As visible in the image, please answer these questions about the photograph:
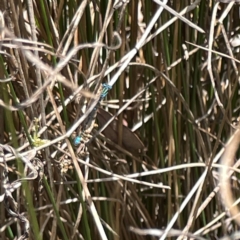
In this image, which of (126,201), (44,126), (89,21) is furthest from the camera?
(126,201)

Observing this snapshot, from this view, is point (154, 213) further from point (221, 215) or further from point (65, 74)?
point (65, 74)

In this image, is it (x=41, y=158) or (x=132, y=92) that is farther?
(x=132, y=92)

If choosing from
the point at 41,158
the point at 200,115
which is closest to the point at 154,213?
the point at 200,115

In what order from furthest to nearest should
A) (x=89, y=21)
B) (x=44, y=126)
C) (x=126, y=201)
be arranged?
(x=126, y=201) < (x=89, y=21) < (x=44, y=126)

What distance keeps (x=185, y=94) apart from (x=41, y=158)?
243mm

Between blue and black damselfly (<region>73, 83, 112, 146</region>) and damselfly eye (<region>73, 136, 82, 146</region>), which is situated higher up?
blue and black damselfly (<region>73, 83, 112, 146</region>)

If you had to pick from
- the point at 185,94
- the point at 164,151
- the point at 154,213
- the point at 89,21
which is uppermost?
the point at 89,21

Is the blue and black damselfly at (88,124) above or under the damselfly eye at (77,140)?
above

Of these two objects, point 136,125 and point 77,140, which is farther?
point 136,125

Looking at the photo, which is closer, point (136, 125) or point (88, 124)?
point (88, 124)

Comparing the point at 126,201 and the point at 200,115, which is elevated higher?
the point at 200,115

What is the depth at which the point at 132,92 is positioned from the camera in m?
0.79

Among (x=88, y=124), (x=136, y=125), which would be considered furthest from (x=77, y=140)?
(x=136, y=125)

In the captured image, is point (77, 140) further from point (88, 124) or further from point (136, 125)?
point (136, 125)
